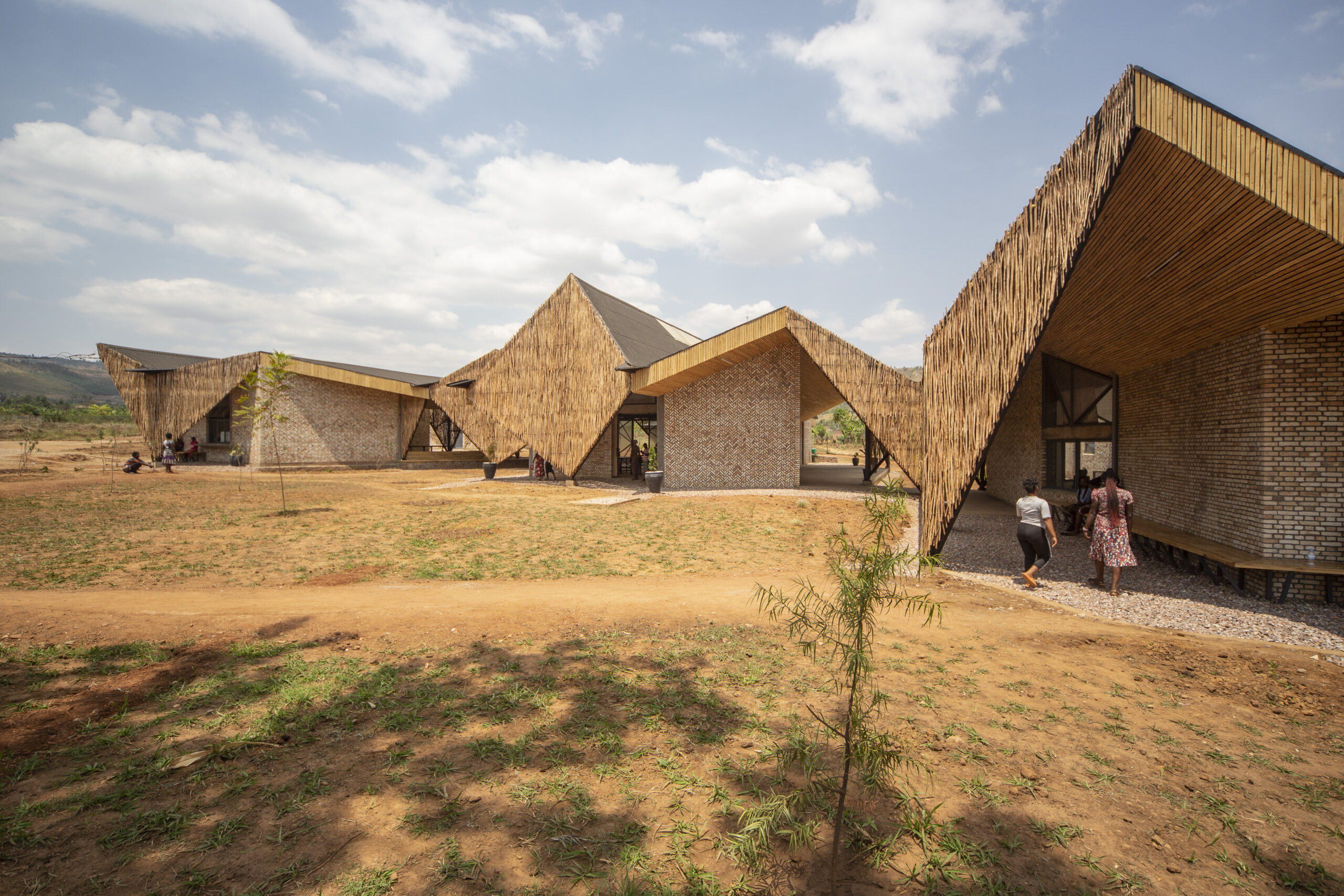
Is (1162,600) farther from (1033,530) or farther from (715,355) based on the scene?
(715,355)

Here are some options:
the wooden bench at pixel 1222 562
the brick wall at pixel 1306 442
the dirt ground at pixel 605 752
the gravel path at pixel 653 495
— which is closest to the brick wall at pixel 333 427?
the gravel path at pixel 653 495

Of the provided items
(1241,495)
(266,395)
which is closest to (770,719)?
(1241,495)

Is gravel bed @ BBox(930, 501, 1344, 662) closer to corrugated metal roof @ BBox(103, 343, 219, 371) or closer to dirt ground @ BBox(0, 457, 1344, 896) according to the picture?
dirt ground @ BBox(0, 457, 1344, 896)

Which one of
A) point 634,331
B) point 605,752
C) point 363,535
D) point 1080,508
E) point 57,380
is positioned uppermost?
point 57,380

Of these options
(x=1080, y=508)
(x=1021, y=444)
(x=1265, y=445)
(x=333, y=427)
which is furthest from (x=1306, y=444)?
(x=333, y=427)

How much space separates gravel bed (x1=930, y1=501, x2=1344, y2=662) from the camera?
6273mm

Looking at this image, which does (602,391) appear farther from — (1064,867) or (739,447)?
(1064,867)

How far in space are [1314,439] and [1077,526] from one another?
225 inches

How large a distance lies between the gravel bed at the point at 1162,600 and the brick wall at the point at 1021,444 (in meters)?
4.79

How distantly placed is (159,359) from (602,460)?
83.0 feet

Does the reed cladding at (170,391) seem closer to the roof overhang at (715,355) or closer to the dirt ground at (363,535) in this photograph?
the dirt ground at (363,535)

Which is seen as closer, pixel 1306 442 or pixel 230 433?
pixel 1306 442

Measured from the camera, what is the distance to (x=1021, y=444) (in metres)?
17.0

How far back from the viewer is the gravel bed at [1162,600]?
20.6ft
